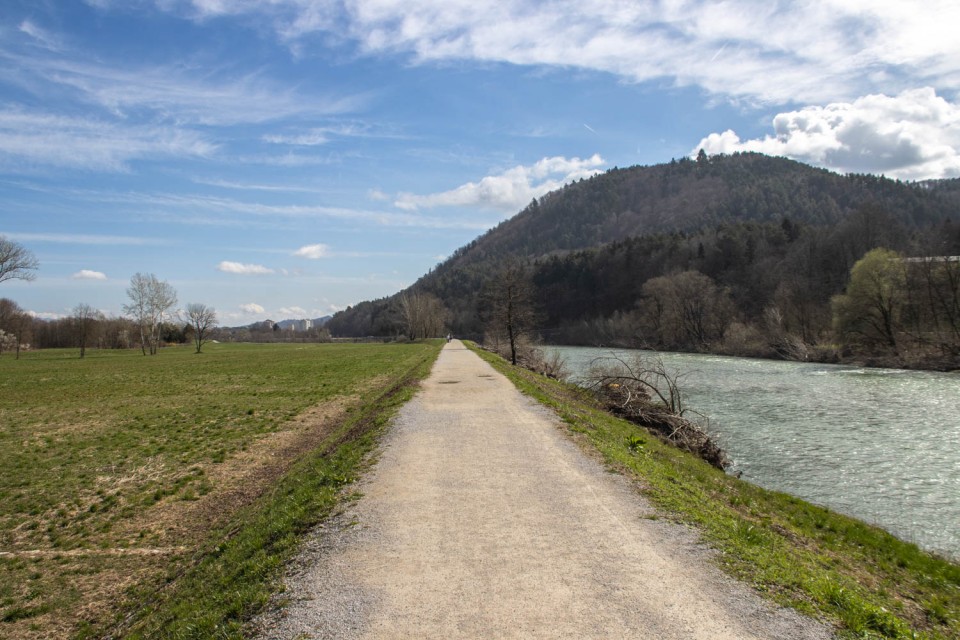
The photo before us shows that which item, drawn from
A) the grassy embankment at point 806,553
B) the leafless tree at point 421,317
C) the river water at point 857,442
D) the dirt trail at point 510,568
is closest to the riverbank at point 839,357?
the river water at point 857,442

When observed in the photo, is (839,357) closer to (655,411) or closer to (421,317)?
(655,411)

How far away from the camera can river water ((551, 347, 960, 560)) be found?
11.5m

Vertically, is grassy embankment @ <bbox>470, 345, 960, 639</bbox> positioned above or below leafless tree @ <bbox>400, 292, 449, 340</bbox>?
below

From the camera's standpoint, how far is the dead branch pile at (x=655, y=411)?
613 inches

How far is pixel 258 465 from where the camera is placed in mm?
13648

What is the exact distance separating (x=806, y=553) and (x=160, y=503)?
1190 cm

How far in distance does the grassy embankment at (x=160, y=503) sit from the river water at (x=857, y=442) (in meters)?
11.1

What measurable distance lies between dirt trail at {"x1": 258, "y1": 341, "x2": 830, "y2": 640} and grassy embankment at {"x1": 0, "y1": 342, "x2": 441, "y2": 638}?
822 mm

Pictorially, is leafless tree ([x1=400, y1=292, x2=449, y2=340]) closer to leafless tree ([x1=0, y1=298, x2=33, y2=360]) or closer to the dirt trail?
leafless tree ([x1=0, y1=298, x2=33, y2=360])

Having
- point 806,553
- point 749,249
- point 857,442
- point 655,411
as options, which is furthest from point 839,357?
point 749,249

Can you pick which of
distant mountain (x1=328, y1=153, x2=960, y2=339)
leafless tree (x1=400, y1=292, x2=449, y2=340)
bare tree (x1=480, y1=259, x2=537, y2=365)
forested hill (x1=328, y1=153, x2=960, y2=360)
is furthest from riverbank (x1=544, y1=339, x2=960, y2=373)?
leafless tree (x1=400, y1=292, x2=449, y2=340)

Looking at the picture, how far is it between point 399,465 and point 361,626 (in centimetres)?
552

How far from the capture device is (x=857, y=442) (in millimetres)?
16609

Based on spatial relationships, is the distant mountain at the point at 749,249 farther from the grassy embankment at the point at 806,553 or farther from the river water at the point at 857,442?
the grassy embankment at the point at 806,553
